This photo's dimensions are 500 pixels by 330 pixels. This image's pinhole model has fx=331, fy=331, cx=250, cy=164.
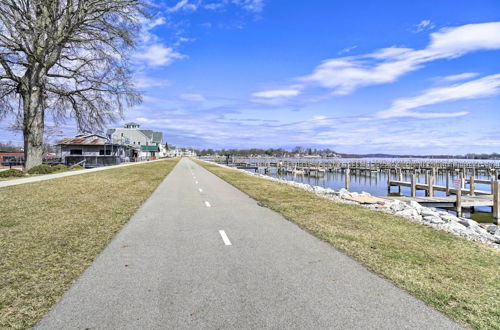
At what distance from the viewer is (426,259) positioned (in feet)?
21.0

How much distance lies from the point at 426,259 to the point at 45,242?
7.87 metres

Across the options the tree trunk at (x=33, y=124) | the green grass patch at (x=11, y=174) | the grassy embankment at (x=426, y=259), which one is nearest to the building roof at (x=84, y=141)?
the tree trunk at (x=33, y=124)

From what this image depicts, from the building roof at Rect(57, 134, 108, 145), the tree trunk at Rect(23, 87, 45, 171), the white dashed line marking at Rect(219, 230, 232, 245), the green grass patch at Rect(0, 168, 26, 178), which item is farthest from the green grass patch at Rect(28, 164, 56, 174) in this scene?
the building roof at Rect(57, 134, 108, 145)

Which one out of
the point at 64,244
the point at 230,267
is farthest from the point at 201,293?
the point at 64,244

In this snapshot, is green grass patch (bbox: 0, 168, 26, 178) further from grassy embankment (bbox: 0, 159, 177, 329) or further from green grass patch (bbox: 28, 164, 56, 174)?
grassy embankment (bbox: 0, 159, 177, 329)

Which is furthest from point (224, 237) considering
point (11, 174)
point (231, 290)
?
point (11, 174)

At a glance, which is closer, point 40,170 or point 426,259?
point 426,259

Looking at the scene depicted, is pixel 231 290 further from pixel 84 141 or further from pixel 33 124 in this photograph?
pixel 84 141

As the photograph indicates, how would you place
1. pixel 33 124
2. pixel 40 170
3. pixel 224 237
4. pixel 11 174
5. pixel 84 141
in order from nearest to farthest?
pixel 224 237 < pixel 11 174 < pixel 33 124 < pixel 40 170 < pixel 84 141

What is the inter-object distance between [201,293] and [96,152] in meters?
57.7

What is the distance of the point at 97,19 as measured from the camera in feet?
81.6

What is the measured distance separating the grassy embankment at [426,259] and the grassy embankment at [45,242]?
5.02m

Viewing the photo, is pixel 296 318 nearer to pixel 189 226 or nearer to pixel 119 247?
pixel 119 247

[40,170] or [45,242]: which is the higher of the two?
[40,170]
